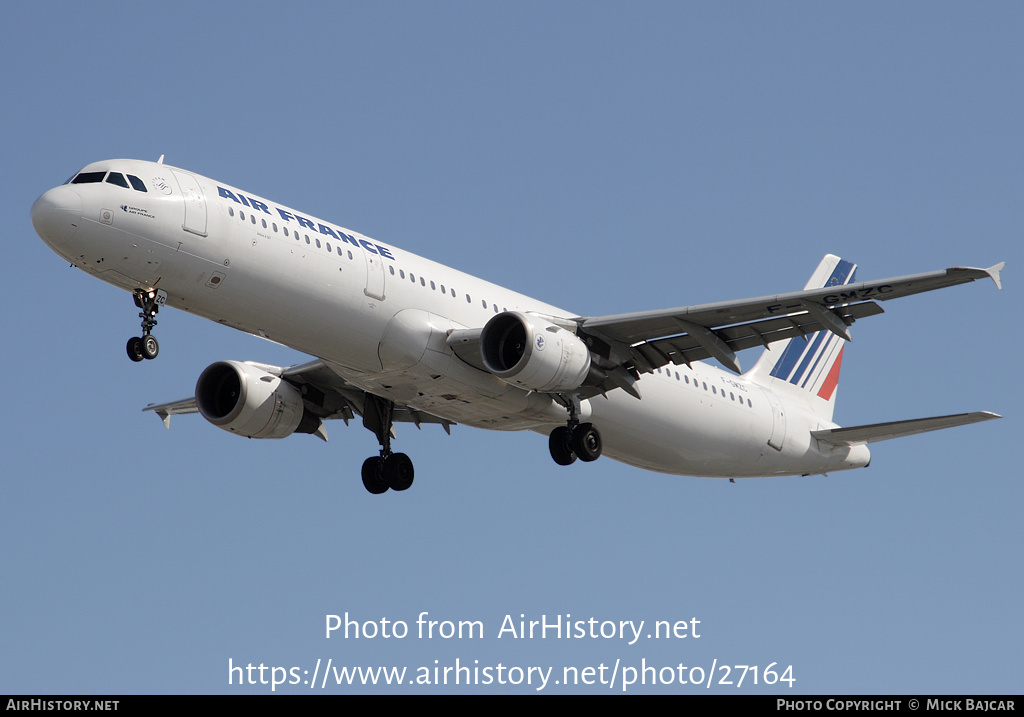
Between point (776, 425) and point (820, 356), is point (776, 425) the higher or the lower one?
the lower one

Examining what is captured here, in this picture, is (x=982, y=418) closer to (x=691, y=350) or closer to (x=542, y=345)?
(x=691, y=350)

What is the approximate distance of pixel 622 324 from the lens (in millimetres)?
29797

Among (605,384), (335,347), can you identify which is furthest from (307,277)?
(605,384)

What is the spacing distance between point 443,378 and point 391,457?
5741 millimetres

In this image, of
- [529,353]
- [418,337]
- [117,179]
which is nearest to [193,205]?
[117,179]

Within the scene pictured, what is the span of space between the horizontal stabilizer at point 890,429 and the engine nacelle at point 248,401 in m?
14.4

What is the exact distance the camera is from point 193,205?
26.3 meters

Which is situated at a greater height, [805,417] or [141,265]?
[805,417]

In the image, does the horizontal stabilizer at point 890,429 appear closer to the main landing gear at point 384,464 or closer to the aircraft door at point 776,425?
the aircraft door at point 776,425

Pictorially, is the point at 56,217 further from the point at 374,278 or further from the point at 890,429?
the point at 890,429

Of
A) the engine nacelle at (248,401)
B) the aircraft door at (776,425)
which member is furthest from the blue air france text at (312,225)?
the aircraft door at (776,425)

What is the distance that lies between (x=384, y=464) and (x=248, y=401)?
3896mm
